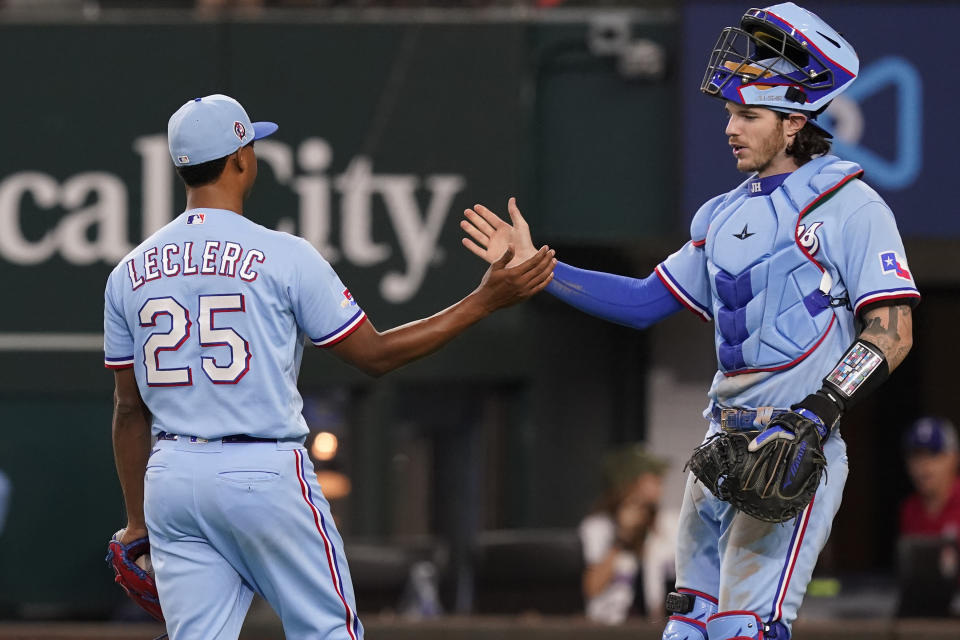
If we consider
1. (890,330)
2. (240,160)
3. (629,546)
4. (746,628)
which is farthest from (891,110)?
(240,160)

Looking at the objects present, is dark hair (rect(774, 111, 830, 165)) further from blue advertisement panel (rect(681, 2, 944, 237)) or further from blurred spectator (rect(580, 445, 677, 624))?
blue advertisement panel (rect(681, 2, 944, 237))

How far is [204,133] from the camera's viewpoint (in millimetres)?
4895

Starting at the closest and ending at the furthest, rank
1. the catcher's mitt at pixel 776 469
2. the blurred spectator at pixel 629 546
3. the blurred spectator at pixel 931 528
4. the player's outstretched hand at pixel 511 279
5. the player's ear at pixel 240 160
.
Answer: the catcher's mitt at pixel 776 469
the player's ear at pixel 240 160
the player's outstretched hand at pixel 511 279
the blurred spectator at pixel 931 528
the blurred spectator at pixel 629 546

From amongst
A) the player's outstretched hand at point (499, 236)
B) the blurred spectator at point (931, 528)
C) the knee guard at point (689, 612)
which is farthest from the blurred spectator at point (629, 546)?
the player's outstretched hand at point (499, 236)

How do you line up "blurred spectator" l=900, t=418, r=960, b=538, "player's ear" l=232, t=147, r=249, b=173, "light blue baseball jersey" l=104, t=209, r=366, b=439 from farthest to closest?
"blurred spectator" l=900, t=418, r=960, b=538
"player's ear" l=232, t=147, r=249, b=173
"light blue baseball jersey" l=104, t=209, r=366, b=439

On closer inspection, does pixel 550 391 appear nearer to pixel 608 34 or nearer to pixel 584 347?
pixel 584 347

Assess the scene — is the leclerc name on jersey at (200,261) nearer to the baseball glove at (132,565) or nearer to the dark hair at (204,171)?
the dark hair at (204,171)

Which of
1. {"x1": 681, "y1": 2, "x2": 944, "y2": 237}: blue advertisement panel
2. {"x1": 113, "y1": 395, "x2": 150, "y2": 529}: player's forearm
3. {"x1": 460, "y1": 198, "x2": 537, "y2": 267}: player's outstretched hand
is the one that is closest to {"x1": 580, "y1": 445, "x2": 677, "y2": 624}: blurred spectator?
{"x1": 681, "y1": 2, "x2": 944, "y2": 237}: blue advertisement panel

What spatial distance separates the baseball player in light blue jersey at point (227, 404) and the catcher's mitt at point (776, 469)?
3.78ft

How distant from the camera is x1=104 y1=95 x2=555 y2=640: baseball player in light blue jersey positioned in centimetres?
476

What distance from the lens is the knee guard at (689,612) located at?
5215 mm

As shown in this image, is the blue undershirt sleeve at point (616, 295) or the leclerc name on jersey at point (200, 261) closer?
the leclerc name on jersey at point (200, 261)

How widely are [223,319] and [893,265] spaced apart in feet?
6.25

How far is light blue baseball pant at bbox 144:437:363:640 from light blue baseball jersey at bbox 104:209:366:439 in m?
0.09
